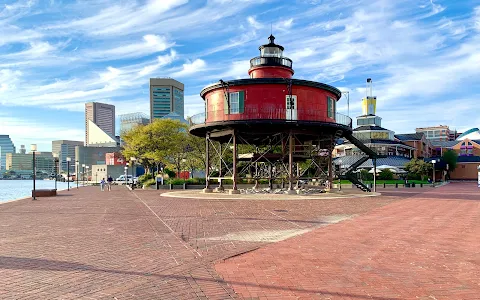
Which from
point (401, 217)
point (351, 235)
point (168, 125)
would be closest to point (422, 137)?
point (168, 125)

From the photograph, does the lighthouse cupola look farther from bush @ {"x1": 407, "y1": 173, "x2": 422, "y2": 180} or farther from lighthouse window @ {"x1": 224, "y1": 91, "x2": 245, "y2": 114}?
bush @ {"x1": 407, "y1": 173, "x2": 422, "y2": 180}

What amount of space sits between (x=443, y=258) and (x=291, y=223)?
238 inches

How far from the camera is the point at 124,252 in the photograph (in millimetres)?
8953

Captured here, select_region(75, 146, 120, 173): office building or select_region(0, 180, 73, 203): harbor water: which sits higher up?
select_region(75, 146, 120, 173): office building

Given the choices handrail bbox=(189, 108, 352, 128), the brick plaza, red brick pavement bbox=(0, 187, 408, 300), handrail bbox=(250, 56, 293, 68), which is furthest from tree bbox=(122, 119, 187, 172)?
the brick plaza

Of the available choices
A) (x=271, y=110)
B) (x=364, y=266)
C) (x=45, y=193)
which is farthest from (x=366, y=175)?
(x=364, y=266)

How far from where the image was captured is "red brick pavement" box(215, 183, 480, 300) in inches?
244

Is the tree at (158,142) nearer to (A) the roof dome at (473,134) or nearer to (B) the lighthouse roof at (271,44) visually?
(B) the lighthouse roof at (271,44)

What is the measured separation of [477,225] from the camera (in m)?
13.4

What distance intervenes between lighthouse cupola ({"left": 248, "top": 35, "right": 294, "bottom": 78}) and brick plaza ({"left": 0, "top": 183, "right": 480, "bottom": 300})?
777 inches

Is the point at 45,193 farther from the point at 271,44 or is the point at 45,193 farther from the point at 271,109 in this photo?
the point at 271,44

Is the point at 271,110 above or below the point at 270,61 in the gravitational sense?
below

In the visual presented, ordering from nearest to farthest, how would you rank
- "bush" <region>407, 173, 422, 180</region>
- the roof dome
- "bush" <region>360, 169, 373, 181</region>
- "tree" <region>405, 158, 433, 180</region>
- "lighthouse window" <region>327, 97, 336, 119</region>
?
1. "lighthouse window" <region>327, 97, 336, 119</region>
2. "bush" <region>360, 169, 373, 181</region>
3. "tree" <region>405, 158, 433, 180</region>
4. "bush" <region>407, 173, 422, 180</region>
5. the roof dome

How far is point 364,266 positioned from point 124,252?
17.8 feet
